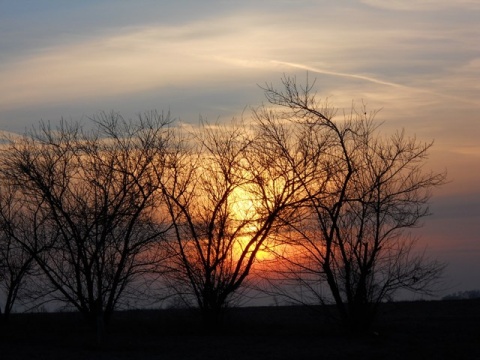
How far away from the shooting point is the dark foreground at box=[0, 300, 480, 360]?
63.8 ft

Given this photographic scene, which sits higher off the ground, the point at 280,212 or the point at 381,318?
the point at 280,212

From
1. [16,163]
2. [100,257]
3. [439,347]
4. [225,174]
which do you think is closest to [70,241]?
[100,257]

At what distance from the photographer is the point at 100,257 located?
2566 centimetres

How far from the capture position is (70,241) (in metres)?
26.1

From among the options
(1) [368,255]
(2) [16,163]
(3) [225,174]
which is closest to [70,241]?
(2) [16,163]

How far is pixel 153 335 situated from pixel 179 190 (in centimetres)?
520

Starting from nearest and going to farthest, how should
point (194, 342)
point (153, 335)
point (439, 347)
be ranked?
point (439, 347) → point (194, 342) → point (153, 335)

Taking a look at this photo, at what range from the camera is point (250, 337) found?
23.0 metres

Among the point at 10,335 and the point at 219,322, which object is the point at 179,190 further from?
the point at 10,335

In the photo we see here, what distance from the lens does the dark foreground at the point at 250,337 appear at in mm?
19453

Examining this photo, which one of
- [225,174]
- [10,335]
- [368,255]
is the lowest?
[10,335]

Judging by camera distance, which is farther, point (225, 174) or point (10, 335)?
point (225, 174)

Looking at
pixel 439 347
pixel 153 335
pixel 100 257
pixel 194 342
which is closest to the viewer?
pixel 439 347

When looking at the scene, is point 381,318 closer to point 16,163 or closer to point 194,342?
point 194,342
